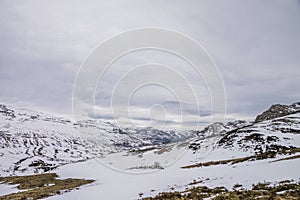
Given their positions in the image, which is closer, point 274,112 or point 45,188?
point 45,188

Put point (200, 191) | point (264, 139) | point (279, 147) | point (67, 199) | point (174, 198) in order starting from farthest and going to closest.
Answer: point (264, 139), point (279, 147), point (67, 199), point (200, 191), point (174, 198)

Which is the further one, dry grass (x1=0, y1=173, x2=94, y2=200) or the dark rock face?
the dark rock face

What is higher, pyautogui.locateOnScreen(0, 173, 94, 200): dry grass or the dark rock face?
the dark rock face

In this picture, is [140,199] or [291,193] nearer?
[291,193]

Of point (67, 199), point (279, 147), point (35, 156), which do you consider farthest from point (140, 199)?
point (35, 156)

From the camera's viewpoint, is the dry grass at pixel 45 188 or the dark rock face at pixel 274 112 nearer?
the dry grass at pixel 45 188

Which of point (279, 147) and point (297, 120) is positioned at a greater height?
point (297, 120)

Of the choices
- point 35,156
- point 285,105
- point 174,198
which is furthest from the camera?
point 35,156

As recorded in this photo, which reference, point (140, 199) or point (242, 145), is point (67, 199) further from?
point (242, 145)

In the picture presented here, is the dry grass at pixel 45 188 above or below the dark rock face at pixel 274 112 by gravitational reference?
below

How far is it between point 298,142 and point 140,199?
133 ft

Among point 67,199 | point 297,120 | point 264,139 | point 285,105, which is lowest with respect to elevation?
point 67,199

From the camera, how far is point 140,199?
19.4m

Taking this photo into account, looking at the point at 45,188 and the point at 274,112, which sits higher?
the point at 274,112
